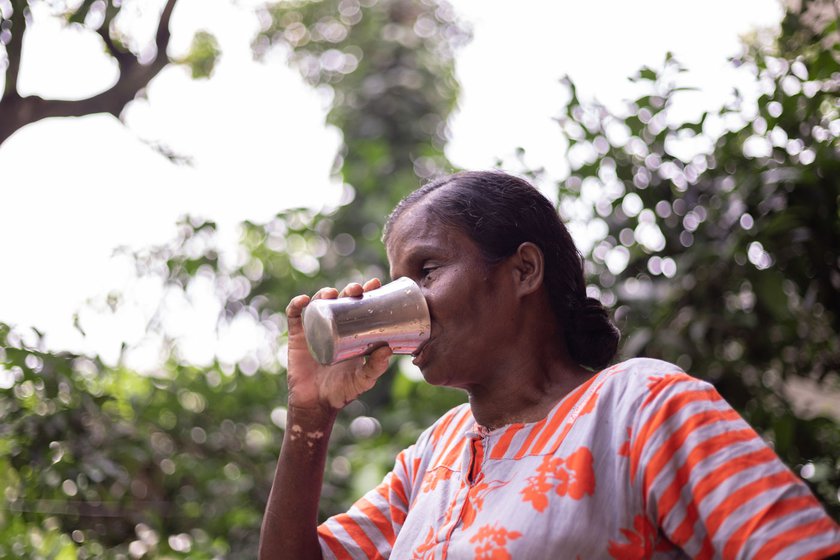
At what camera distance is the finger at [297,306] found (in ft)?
4.67

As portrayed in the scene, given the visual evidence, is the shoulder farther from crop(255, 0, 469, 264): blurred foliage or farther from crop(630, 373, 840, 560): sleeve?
crop(255, 0, 469, 264): blurred foliage

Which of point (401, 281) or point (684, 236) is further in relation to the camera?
point (684, 236)

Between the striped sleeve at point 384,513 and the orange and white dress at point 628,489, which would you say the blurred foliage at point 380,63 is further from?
the orange and white dress at point 628,489

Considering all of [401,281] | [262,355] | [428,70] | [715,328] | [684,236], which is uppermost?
[401,281]

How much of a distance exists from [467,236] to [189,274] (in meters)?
1.98

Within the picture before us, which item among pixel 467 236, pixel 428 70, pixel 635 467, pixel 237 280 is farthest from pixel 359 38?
pixel 635 467

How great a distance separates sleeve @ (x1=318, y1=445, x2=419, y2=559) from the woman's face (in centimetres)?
28

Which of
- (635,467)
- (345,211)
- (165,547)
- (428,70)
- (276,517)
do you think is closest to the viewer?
(635,467)

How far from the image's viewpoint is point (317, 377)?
1446 mm

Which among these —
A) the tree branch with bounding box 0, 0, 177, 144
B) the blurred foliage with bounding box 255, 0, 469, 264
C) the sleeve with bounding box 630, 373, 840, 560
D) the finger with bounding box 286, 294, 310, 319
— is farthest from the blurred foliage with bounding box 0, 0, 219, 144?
the blurred foliage with bounding box 255, 0, 469, 264

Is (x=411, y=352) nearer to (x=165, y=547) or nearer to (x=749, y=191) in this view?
(x=749, y=191)

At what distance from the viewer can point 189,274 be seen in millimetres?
3102

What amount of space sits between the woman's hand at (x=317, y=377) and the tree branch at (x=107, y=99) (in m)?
0.79

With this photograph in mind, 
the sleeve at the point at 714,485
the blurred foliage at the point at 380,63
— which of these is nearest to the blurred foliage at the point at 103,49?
the sleeve at the point at 714,485
